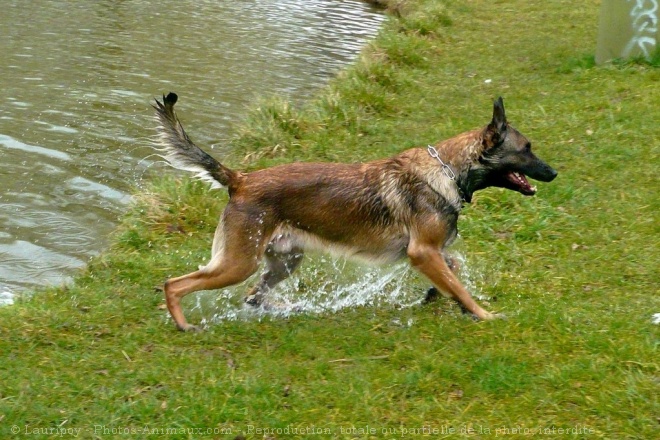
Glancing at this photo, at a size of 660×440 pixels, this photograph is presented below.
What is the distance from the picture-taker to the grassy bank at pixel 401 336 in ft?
16.1

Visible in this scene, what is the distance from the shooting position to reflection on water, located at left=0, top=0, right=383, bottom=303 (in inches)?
354

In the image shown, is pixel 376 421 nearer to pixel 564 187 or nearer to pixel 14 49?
pixel 564 187

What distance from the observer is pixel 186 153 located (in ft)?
20.3

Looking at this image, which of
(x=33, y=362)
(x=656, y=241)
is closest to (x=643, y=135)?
(x=656, y=241)

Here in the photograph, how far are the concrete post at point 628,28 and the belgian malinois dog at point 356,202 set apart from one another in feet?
22.2

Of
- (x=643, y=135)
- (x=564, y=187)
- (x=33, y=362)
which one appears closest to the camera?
(x=33, y=362)

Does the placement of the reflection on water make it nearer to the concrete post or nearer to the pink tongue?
the pink tongue

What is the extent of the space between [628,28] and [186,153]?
337 inches

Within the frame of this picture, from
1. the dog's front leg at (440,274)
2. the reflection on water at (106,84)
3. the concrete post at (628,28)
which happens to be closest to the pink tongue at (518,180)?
the dog's front leg at (440,274)

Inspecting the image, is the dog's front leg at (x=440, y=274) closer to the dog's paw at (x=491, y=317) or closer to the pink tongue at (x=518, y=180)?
the dog's paw at (x=491, y=317)

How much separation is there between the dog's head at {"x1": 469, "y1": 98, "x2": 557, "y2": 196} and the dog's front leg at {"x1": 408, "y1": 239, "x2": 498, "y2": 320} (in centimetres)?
64

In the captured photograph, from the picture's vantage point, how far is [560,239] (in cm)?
769

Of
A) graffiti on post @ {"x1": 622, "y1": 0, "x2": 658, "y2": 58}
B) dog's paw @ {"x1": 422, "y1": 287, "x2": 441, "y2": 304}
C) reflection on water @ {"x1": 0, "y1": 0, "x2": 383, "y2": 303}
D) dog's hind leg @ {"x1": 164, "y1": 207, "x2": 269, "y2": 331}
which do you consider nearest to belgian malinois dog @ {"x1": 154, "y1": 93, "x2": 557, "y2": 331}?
dog's hind leg @ {"x1": 164, "y1": 207, "x2": 269, "y2": 331}

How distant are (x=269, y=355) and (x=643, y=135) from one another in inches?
239
